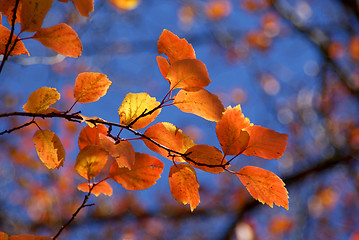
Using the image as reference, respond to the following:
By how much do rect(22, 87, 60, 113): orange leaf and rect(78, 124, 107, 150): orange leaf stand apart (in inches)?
3.6

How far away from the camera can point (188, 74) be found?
0.62 meters

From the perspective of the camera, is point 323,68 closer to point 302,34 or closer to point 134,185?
point 302,34

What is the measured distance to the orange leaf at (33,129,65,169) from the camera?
68cm

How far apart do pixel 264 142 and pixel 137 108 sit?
0.28 meters

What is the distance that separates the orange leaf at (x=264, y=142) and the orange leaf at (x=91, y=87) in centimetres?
33

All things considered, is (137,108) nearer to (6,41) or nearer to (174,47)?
(174,47)

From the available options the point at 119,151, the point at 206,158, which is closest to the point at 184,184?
the point at 206,158

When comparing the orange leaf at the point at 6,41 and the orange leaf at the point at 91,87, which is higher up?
the orange leaf at the point at 6,41

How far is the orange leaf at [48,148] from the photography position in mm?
681

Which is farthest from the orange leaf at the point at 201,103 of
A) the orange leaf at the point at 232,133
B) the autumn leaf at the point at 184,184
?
the autumn leaf at the point at 184,184

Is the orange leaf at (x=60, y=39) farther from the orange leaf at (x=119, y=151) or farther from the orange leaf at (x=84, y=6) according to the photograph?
the orange leaf at (x=119, y=151)

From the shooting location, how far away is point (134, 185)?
71 cm

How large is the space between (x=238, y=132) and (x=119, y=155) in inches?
9.8

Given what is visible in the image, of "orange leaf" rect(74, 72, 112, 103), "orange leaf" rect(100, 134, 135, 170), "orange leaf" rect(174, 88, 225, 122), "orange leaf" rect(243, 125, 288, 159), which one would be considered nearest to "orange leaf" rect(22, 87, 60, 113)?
"orange leaf" rect(74, 72, 112, 103)
